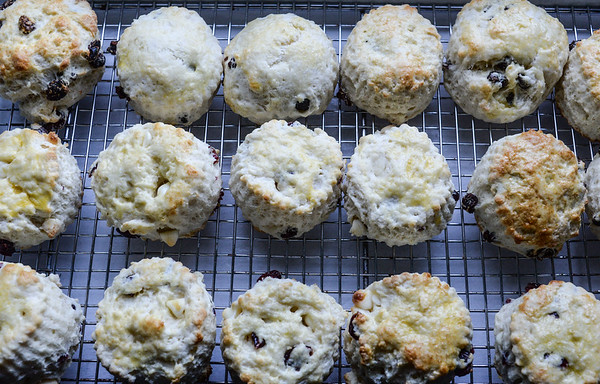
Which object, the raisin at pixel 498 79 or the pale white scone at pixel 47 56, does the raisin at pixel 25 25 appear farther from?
the raisin at pixel 498 79

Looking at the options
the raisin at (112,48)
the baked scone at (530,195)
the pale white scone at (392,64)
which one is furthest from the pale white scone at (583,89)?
the raisin at (112,48)

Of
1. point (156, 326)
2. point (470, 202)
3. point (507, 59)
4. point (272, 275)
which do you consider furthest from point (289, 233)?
point (507, 59)

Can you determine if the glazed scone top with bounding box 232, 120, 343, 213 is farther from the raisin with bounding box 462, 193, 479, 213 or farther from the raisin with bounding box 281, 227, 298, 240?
the raisin with bounding box 462, 193, 479, 213

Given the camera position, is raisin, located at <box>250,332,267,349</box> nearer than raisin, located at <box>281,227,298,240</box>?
Yes

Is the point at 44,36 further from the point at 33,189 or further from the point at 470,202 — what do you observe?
the point at 470,202

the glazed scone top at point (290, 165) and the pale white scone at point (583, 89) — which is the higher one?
the pale white scone at point (583, 89)

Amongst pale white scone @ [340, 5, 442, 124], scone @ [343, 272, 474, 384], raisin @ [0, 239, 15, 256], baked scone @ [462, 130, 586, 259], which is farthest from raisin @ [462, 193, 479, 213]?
raisin @ [0, 239, 15, 256]
